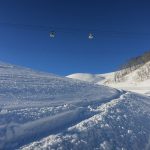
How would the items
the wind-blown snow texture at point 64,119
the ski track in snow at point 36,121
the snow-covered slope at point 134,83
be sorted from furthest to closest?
the snow-covered slope at point 134,83
the wind-blown snow texture at point 64,119
the ski track in snow at point 36,121

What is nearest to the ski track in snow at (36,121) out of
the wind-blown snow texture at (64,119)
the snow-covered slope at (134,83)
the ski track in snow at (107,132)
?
A: the wind-blown snow texture at (64,119)

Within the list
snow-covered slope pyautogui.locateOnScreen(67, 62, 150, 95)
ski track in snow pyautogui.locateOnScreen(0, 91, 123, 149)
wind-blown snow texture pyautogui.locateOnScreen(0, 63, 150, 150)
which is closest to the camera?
ski track in snow pyautogui.locateOnScreen(0, 91, 123, 149)

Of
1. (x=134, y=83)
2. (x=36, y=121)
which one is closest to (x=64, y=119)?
(x=36, y=121)

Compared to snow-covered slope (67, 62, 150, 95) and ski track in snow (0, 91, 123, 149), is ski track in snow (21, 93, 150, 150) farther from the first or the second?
snow-covered slope (67, 62, 150, 95)

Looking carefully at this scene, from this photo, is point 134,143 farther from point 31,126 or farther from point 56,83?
point 56,83

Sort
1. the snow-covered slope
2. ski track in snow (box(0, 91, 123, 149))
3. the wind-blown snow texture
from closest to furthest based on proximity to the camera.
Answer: ski track in snow (box(0, 91, 123, 149)), the wind-blown snow texture, the snow-covered slope

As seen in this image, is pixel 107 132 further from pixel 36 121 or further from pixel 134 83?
pixel 134 83

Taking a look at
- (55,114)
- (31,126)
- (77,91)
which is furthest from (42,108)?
(77,91)

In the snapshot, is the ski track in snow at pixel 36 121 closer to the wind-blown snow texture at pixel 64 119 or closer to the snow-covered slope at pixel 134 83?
the wind-blown snow texture at pixel 64 119

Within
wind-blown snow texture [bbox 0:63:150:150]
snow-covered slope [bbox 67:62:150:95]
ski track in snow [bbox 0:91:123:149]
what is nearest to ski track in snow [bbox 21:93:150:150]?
wind-blown snow texture [bbox 0:63:150:150]
